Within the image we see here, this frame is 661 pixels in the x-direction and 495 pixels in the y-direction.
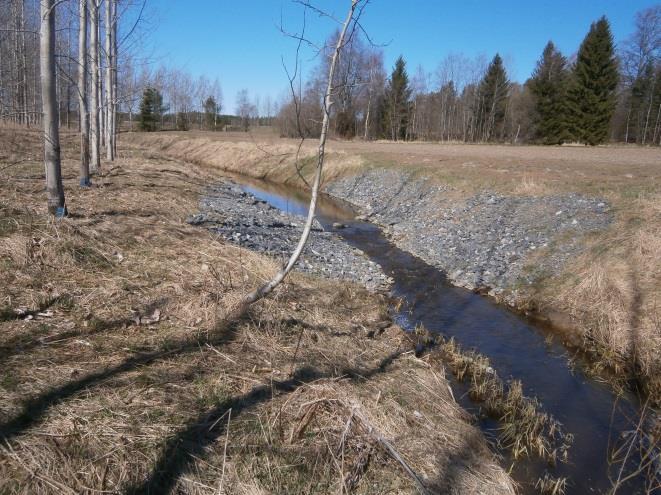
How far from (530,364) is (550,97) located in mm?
52431

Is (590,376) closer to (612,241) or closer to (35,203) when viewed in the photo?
(612,241)

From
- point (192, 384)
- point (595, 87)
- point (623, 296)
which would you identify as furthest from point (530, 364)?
point (595, 87)

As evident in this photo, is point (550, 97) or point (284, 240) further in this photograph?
point (550, 97)

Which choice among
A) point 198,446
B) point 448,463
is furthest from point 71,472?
point 448,463

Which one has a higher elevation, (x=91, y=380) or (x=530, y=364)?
(x=91, y=380)

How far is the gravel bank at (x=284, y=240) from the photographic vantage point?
930cm

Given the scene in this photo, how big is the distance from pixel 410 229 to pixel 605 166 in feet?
34.4

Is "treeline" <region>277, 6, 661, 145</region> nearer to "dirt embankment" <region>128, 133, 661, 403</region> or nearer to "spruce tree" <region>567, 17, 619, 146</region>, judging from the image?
"spruce tree" <region>567, 17, 619, 146</region>

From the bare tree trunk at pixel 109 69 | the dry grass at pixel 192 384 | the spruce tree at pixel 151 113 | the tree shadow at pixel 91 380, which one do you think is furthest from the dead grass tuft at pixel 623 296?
the spruce tree at pixel 151 113

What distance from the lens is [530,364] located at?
22.6 feet

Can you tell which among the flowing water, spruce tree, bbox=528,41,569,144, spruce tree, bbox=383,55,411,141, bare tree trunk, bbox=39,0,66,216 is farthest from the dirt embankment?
spruce tree, bbox=383,55,411,141

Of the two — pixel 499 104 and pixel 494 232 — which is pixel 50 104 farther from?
pixel 499 104

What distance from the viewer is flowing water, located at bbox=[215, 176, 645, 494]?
4641mm

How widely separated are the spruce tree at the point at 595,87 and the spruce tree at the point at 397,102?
20.8m
